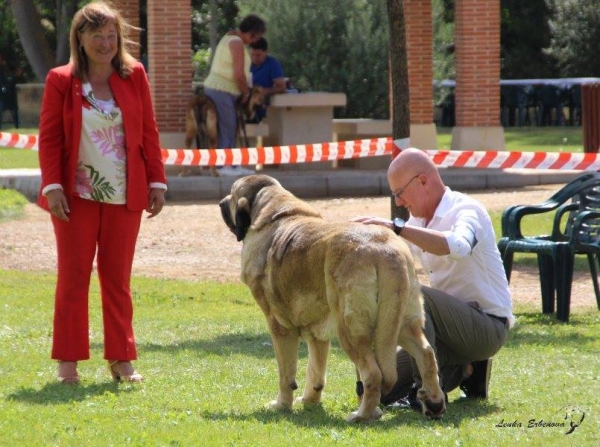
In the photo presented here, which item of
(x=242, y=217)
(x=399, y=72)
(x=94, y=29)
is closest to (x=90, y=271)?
(x=242, y=217)

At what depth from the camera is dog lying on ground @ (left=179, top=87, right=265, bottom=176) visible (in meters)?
17.7

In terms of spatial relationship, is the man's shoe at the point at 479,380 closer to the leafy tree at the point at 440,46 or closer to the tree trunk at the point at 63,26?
the leafy tree at the point at 440,46

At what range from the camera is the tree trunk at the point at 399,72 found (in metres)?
11.4

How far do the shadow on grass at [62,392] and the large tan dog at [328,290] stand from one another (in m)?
1.04

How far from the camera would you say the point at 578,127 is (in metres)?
34.8

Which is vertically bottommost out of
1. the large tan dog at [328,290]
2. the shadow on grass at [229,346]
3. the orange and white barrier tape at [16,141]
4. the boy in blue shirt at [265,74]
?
the shadow on grass at [229,346]

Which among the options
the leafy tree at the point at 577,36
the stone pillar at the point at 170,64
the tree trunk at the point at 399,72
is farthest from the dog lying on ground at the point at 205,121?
the leafy tree at the point at 577,36

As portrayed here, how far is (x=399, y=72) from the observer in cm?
1159

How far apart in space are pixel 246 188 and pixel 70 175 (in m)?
1.10

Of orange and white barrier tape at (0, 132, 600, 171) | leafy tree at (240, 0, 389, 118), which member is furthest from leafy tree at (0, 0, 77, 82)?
orange and white barrier tape at (0, 132, 600, 171)

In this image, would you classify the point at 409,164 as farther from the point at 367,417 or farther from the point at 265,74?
the point at 265,74

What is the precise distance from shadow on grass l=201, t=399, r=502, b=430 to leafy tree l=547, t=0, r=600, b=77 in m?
36.5

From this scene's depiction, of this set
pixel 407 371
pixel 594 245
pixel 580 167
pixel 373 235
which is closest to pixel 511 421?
pixel 407 371
